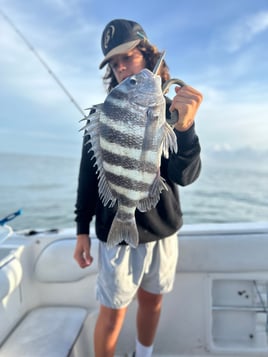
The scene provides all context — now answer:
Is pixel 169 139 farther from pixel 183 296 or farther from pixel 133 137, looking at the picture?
pixel 183 296

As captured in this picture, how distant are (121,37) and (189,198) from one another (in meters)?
7.06

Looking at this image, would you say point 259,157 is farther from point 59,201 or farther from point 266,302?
point 266,302

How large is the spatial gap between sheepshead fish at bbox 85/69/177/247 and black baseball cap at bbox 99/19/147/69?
1.45ft

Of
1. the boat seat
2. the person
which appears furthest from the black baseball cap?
the boat seat

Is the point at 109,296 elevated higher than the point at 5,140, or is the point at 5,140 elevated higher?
the point at 5,140

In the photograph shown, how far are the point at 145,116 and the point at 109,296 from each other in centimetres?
94

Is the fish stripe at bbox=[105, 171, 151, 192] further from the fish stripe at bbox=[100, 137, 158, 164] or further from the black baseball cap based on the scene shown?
the black baseball cap

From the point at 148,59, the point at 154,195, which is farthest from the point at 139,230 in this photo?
the point at 148,59

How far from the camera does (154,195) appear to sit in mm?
948

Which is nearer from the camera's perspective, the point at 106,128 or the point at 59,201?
the point at 106,128

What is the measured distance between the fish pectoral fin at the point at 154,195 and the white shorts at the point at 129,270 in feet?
1.78

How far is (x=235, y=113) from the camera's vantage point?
26.8 feet

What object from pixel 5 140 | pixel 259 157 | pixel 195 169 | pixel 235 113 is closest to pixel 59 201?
pixel 5 140

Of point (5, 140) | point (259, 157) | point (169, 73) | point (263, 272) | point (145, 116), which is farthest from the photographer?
point (259, 157)
